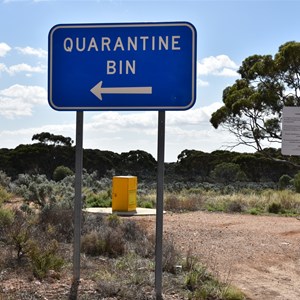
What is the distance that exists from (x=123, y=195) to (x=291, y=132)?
29.4ft

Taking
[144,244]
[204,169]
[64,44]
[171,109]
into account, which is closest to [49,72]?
[64,44]

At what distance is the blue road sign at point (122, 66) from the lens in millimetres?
5863

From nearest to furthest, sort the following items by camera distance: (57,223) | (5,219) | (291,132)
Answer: (291,132), (5,219), (57,223)

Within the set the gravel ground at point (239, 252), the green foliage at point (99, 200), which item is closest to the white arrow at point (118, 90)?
the gravel ground at point (239, 252)

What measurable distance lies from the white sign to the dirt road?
1711mm

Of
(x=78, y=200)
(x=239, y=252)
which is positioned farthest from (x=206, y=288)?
(x=239, y=252)

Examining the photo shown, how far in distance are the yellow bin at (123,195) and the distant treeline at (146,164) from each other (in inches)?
931

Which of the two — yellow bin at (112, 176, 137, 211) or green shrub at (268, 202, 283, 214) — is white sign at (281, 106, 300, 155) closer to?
yellow bin at (112, 176, 137, 211)

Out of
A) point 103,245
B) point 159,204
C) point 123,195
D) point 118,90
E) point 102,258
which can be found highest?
point 118,90

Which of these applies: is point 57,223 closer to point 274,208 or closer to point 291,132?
point 291,132

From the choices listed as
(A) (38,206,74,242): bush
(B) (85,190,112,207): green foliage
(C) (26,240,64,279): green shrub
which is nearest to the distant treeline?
(B) (85,190,112,207): green foliage

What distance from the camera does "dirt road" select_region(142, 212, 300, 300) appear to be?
7.80 m

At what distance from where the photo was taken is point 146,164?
47844mm

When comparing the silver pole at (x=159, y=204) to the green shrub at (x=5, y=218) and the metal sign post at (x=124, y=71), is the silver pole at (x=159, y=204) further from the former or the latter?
the green shrub at (x=5, y=218)
